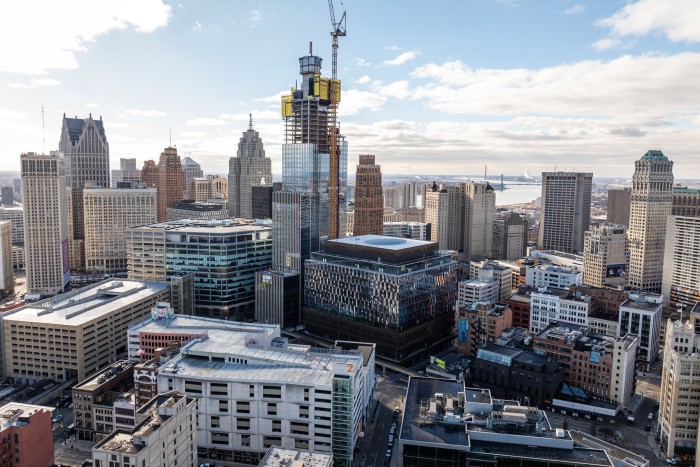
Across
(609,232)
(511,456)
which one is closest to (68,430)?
(511,456)

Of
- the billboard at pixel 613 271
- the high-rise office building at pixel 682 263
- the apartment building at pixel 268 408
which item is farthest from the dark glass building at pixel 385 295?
the high-rise office building at pixel 682 263

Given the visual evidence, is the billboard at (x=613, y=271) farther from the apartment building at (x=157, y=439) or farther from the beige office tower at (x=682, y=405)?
the apartment building at (x=157, y=439)

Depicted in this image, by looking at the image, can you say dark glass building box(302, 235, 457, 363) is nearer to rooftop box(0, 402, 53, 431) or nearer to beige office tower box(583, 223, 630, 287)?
beige office tower box(583, 223, 630, 287)

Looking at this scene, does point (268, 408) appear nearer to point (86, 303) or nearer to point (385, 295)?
point (385, 295)

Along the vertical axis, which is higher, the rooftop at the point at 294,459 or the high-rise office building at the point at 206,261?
the high-rise office building at the point at 206,261

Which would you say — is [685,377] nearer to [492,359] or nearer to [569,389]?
[569,389]

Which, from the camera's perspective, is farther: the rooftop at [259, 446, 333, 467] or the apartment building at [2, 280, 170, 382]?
the apartment building at [2, 280, 170, 382]

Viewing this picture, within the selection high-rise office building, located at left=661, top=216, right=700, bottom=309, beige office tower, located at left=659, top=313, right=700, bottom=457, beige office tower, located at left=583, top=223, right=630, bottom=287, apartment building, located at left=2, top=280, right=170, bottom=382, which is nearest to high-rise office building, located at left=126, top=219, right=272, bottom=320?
apartment building, located at left=2, top=280, right=170, bottom=382
